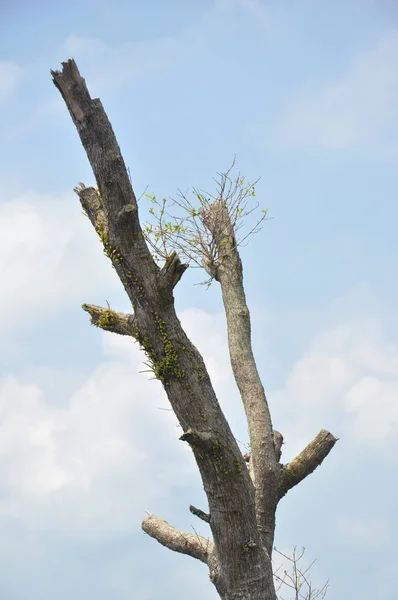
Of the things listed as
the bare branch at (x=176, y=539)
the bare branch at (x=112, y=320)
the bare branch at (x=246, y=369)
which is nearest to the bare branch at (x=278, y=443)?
the bare branch at (x=246, y=369)

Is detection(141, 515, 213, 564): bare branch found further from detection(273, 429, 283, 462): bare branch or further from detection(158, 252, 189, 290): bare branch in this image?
detection(158, 252, 189, 290): bare branch

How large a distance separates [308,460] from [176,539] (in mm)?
2161

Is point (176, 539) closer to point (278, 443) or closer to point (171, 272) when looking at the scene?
point (278, 443)

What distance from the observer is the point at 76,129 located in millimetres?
7285

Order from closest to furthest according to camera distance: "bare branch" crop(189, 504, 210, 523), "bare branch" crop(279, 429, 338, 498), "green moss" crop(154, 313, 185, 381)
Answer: "green moss" crop(154, 313, 185, 381) → "bare branch" crop(189, 504, 210, 523) → "bare branch" crop(279, 429, 338, 498)

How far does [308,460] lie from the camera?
9.88 metres

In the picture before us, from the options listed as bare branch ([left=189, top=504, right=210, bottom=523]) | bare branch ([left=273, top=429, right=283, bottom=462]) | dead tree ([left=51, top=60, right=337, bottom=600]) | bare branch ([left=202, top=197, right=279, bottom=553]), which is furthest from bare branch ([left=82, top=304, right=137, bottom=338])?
bare branch ([left=273, top=429, right=283, bottom=462])

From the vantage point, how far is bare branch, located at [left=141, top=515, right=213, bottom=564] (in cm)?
944

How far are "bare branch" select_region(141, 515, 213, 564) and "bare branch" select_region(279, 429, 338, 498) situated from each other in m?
1.31

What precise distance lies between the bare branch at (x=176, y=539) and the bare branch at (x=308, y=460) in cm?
131

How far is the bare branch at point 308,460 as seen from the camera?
9.83m

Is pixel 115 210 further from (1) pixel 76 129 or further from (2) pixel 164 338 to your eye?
(2) pixel 164 338

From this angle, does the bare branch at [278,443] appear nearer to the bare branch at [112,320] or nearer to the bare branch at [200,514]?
the bare branch at [200,514]

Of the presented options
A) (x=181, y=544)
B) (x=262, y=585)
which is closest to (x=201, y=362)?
(x=262, y=585)
